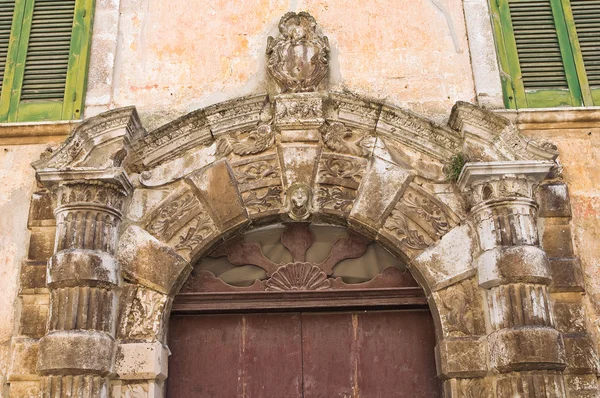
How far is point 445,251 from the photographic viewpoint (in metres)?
5.26

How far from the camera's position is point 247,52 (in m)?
6.08

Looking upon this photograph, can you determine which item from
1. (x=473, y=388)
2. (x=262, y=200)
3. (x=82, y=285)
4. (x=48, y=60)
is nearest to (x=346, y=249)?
(x=262, y=200)

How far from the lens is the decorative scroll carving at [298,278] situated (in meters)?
5.45

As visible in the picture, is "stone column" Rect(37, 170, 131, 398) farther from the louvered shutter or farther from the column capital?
the louvered shutter

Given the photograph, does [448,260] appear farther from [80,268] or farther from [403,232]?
[80,268]

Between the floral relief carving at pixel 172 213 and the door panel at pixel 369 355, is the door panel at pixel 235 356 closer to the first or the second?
the door panel at pixel 369 355

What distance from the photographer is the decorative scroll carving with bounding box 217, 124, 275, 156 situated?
5.54 m

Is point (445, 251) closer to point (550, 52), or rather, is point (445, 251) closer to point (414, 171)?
point (414, 171)

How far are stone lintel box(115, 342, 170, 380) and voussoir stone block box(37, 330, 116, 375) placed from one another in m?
0.14

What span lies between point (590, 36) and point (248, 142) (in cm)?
297

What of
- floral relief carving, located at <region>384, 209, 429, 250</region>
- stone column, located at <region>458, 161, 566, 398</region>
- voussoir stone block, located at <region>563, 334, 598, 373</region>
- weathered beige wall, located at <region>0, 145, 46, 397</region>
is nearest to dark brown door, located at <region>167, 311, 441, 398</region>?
floral relief carving, located at <region>384, 209, 429, 250</region>

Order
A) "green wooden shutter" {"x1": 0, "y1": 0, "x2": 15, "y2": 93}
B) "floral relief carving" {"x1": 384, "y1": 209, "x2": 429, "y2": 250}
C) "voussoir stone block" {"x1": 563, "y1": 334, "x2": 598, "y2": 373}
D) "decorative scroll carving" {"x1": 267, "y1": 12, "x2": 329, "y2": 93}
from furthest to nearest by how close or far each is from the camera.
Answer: "green wooden shutter" {"x1": 0, "y1": 0, "x2": 15, "y2": 93}
"decorative scroll carving" {"x1": 267, "y1": 12, "x2": 329, "y2": 93}
"floral relief carving" {"x1": 384, "y1": 209, "x2": 429, "y2": 250}
"voussoir stone block" {"x1": 563, "y1": 334, "x2": 598, "y2": 373}

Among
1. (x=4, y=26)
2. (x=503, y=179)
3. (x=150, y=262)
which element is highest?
(x=4, y=26)

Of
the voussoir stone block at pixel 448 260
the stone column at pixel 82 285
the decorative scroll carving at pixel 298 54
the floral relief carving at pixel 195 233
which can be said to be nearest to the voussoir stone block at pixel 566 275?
the voussoir stone block at pixel 448 260
